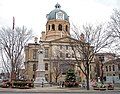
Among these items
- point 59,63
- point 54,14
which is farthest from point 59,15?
point 59,63

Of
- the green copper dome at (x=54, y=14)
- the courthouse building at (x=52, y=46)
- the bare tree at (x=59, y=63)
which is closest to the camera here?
the bare tree at (x=59, y=63)

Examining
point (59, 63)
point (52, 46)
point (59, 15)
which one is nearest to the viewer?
point (59, 63)

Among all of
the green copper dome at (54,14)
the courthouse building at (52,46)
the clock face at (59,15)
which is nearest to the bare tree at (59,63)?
the courthouse building at (52,46)

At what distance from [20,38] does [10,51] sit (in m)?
2.60

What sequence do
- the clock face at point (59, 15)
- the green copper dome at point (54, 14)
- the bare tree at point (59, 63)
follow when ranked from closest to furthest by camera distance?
the bare tree at point (59, 63), the clock face at point (59, 15), the green copper dome at point (54, 14)

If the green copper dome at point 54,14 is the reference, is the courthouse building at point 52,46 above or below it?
below

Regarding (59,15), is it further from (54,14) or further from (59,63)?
(59,63)

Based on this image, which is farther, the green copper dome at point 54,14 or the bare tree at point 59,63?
the green copper dome at point 54,14

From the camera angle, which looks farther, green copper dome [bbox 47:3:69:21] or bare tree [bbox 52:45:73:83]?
green copper dome [bbox 47:3:69:21]

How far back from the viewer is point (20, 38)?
41.3 meters

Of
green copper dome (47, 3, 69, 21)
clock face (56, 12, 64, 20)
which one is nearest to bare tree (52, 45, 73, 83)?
clock face (56, 12, 64, 20)

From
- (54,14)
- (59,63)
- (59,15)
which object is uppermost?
(54,14)

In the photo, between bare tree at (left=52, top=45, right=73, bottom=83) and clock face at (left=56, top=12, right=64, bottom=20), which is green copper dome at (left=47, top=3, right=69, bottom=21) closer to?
clock face at (left=56, top=12, right=64, bottom=20)

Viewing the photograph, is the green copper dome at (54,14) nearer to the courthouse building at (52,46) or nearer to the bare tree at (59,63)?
the courthouse building at (52,46)
